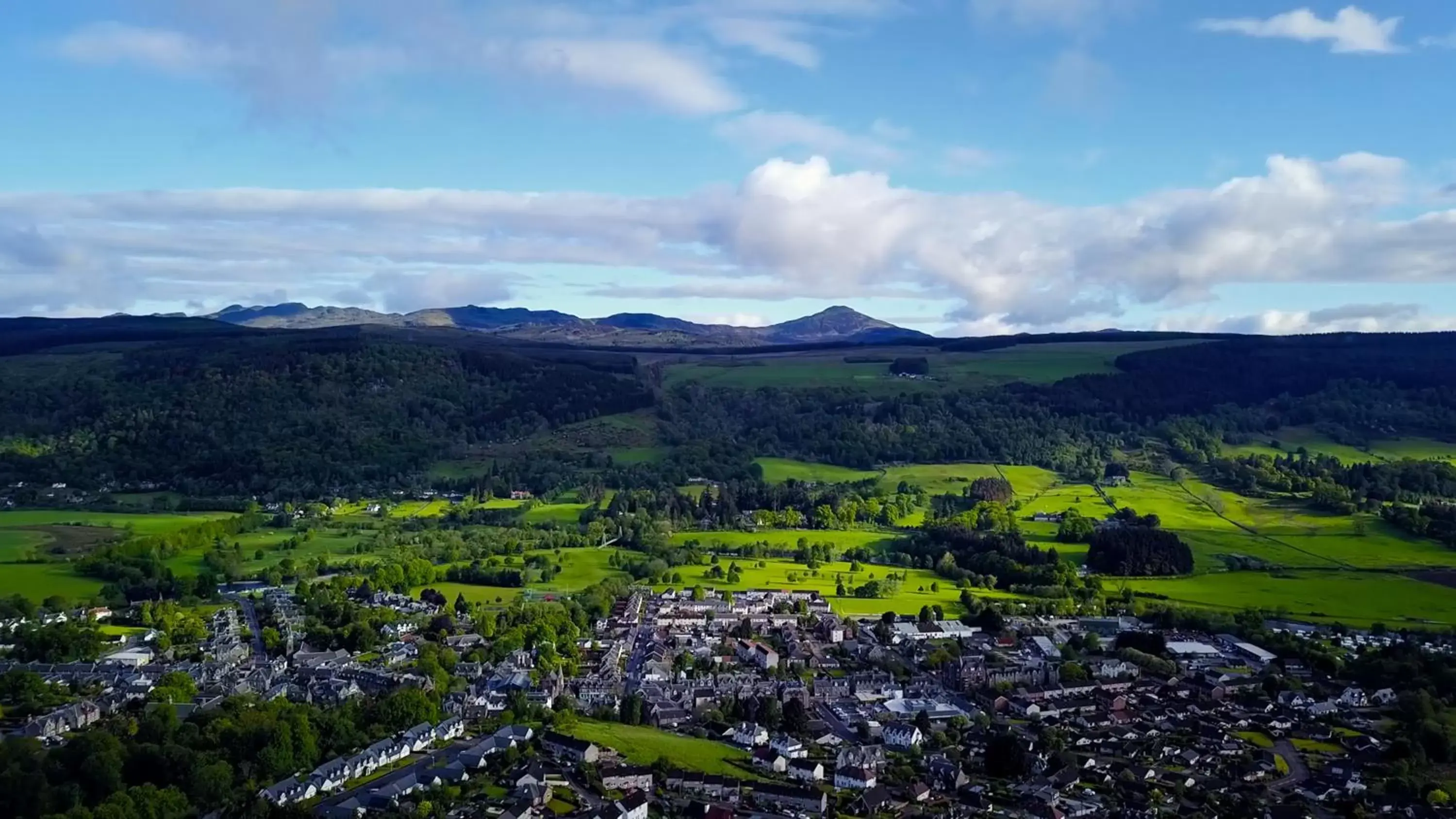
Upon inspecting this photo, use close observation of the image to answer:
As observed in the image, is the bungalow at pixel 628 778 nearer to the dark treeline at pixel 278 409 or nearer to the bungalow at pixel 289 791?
the bungalow at pixel 289 791

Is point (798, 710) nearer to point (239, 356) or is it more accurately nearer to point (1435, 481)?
point (1435, 481)

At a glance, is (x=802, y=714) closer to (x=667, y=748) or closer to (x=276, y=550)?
(x=667, y=748)

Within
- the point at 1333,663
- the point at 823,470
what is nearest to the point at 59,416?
the point at 823,470

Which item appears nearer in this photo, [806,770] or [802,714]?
[806,770]

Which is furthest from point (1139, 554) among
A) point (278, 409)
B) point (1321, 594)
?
point (278, 409)

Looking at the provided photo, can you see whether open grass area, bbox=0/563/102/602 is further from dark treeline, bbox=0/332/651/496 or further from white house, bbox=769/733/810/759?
white house, bbox=769/733/810/759

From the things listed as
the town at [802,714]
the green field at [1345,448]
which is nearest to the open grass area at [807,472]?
the green field at [1345,448]

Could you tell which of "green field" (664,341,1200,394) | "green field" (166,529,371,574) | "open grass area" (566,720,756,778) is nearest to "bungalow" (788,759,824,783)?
"open grass area" (566,720,756,778)
